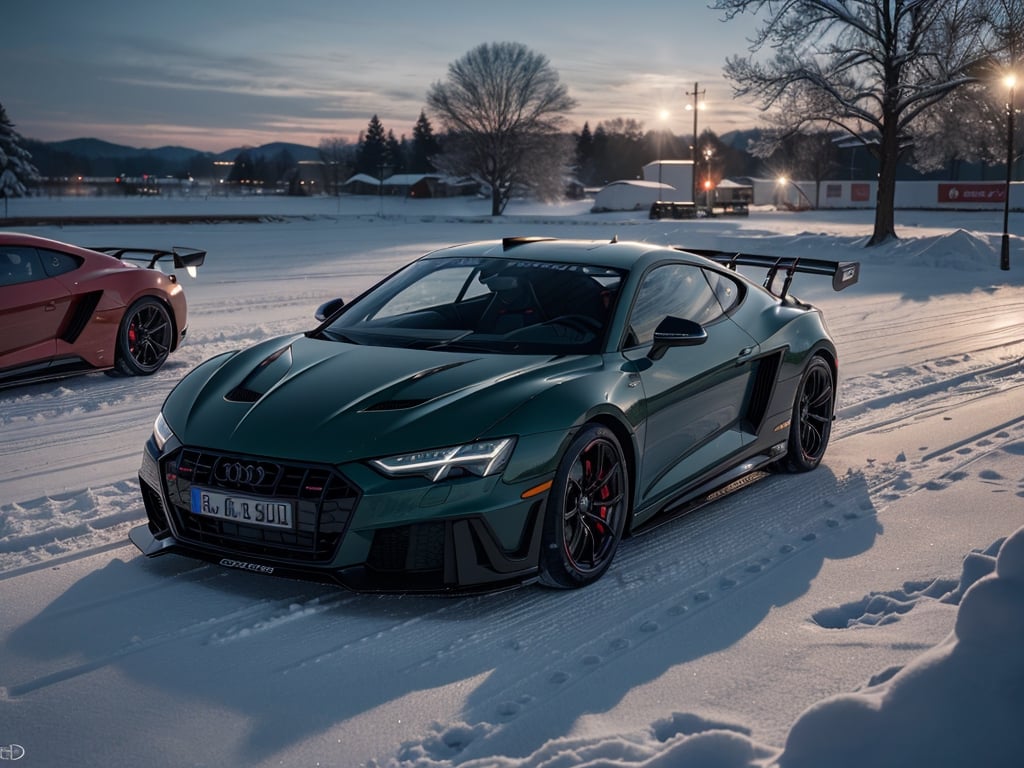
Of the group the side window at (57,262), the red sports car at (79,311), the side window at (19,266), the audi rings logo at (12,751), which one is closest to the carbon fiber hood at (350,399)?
the audi rings logo at (12,751)

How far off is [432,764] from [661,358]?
253cm

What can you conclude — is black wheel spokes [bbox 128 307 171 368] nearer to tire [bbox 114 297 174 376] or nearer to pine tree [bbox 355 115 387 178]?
tire [bbox 114 297 174 376]

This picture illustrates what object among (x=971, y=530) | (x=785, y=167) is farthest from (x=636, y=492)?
(x=785, y=167)

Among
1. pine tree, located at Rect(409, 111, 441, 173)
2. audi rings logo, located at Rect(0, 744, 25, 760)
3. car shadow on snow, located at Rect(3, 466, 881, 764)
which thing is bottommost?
audi rings logo, located at Rect(0, 744, 25, 760)

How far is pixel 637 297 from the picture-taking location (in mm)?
5340

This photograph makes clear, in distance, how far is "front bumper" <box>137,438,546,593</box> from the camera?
4.00 meters

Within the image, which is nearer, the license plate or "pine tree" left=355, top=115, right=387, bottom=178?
the license plate

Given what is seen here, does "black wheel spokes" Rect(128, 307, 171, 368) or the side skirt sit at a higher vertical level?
"black wheel spokes" Rect(128, 307, 171, 368)

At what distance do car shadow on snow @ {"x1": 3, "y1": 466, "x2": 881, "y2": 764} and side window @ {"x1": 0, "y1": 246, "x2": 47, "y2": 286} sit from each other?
4612 millimetres

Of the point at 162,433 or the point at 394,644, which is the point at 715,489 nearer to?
the point at 394,644

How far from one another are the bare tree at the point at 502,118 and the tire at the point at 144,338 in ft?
224

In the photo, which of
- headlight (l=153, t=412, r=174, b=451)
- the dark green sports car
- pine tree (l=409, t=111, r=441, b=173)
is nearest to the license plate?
the dark green sports car

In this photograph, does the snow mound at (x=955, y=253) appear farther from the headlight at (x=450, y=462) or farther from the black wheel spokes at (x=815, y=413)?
the headlight at (x=450, y=462)

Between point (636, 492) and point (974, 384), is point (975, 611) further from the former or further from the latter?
point (974, 384)
